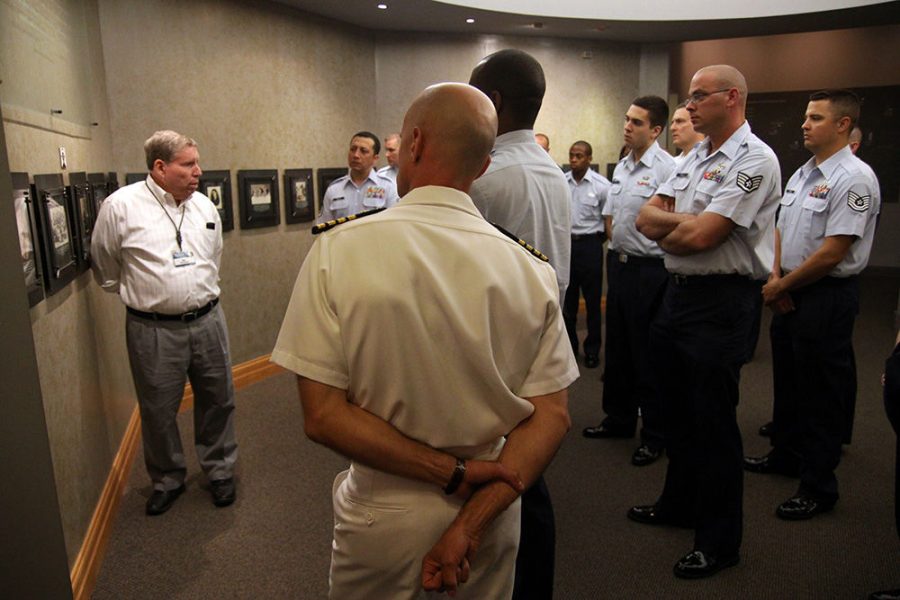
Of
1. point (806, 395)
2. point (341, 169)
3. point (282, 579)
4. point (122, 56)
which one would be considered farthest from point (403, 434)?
point (341, 169)

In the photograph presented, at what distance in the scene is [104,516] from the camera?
10.1 feet

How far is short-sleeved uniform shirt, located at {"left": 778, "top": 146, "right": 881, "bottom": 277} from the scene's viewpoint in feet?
10.4

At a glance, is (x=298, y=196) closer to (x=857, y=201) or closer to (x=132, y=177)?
(x=132, y=177)

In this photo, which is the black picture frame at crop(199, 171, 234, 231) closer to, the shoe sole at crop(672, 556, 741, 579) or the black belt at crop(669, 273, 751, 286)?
the black belt at crop(669, 273, 751, 286)

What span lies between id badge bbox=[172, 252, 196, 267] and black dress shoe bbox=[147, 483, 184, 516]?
1.17 meters

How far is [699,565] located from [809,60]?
8.70 m

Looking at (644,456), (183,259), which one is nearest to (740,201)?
(644,456)

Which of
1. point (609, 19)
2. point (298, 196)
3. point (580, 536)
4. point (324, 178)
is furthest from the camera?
point (609, 19)

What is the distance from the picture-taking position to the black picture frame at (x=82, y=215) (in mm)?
3002

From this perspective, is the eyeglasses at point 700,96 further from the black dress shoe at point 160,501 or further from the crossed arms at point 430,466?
the black dress shoe at point 160,501

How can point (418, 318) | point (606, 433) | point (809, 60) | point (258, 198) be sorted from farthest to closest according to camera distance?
1. point (809, 60)
2. point (258, 198)
3. point (606, 433)
4. point (418, 318)

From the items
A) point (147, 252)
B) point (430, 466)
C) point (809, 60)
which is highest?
point (809, 60)

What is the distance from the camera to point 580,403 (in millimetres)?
4879

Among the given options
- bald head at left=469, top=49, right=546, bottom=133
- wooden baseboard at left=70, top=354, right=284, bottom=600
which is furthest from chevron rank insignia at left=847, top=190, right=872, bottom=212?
wooden baseboard at left=70, top=354, right=284, bottom=600
